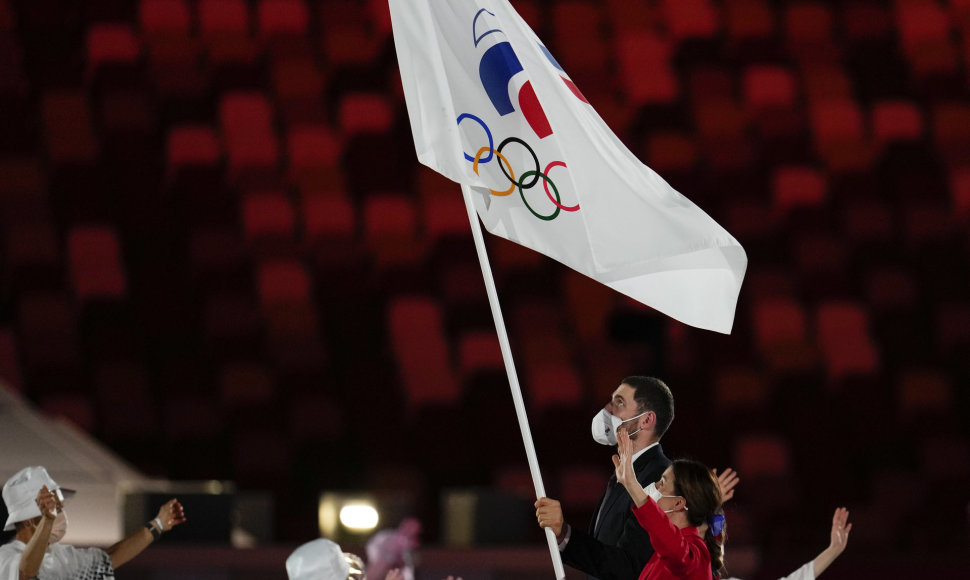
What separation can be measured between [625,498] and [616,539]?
6 cm

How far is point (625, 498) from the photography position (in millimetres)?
1844

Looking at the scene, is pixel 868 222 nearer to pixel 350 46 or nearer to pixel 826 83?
pixel 826 83

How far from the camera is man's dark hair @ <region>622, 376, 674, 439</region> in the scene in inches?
74.3

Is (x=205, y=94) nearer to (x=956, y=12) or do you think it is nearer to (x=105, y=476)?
(x=105, y=476)

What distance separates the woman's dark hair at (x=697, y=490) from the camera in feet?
5.65

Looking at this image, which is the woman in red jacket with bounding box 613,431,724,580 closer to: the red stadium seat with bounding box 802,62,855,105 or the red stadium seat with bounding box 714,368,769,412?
the red stadium seat with bounding box 714,368,769,412

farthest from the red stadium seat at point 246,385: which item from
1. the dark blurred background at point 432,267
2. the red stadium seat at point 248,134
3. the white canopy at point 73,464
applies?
the red stadium seat at point 248,134

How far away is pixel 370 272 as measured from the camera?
4.18 meters

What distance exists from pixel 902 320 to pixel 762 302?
0.47 m

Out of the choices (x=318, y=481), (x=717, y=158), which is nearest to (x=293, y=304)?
(x=318, y=481)

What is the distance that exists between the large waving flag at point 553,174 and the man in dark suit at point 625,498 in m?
0.13

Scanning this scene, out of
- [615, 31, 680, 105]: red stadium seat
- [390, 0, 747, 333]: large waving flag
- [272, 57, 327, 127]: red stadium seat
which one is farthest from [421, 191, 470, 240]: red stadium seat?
[390, 0, 747, 333]: large waving flag

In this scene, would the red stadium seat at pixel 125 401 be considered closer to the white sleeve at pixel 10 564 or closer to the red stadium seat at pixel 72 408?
the red stadium seat at pixel 72 408

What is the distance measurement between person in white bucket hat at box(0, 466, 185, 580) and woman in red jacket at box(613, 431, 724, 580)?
0.90m
